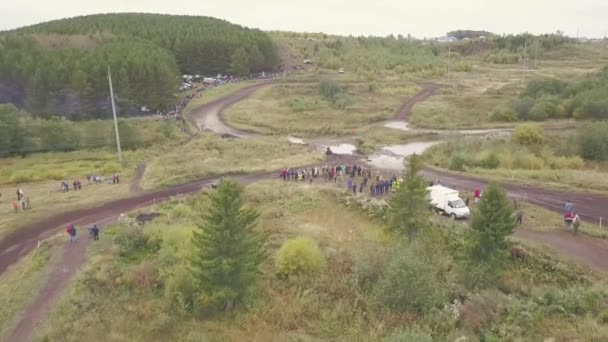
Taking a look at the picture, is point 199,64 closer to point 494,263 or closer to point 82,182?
point 82,182

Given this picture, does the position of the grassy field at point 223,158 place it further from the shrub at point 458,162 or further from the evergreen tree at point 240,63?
the evergreen tree at point 240,63

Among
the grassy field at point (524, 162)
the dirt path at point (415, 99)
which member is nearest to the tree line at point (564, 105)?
the grassy field at point (524, 162)

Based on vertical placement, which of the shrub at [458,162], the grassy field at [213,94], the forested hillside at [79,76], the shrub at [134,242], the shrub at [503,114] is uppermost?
the forested hillside at [79,76]

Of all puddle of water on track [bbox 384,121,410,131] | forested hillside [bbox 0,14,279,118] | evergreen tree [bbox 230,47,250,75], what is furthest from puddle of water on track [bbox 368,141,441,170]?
evergreen tree [bbox 230,47,250,75]

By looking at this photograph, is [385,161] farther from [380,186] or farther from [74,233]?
[74,233]

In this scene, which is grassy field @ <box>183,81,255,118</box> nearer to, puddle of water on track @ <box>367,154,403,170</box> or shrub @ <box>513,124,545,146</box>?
puddle of water on track @ <box>367,154,403,170</box>

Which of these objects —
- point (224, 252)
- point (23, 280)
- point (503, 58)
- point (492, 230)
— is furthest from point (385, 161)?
point (503, 58)
